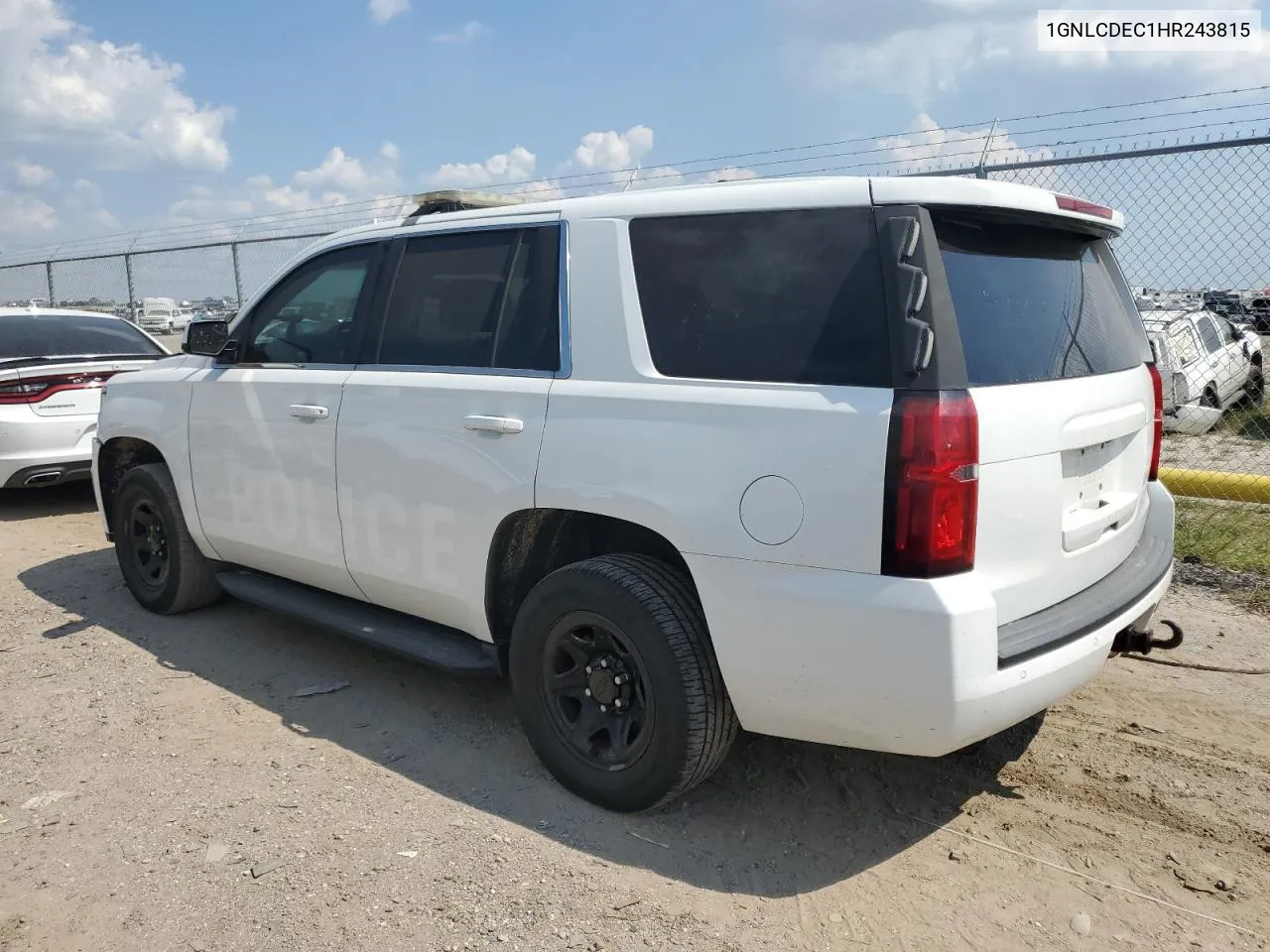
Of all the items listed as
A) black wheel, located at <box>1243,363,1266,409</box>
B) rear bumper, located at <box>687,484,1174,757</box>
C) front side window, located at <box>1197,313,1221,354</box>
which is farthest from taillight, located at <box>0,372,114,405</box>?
black wheel, located at <box>1243,363,1266,409</box>

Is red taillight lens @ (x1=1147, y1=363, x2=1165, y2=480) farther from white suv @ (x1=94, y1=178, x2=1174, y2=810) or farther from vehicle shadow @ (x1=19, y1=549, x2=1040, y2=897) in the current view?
vehicle shadow @ (x1=19, y1=549, x2=1040, y2=897)

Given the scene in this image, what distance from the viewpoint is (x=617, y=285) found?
10.3ft

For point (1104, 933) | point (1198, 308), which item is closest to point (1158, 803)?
point (1104, 933)

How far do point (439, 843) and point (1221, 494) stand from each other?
5170mm

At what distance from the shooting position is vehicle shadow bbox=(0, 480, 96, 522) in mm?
7863

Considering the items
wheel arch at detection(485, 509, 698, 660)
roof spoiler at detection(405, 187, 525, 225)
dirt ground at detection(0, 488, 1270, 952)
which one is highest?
roof spoiler at detection(405, 187, 525, 225)

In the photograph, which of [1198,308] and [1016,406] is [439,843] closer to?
[1016,406]

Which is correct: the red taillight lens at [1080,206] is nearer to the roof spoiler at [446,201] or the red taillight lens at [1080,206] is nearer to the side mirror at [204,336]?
the roof spoiler at [446,201]

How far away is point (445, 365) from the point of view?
3646 millimetres

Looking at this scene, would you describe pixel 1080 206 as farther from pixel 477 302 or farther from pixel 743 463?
pixel 477 302

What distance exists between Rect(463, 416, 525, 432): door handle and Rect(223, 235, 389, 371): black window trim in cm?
87

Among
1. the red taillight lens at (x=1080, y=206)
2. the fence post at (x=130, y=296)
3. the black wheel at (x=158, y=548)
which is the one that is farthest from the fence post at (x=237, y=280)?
the red taillight lens at (x=1080, y=206)

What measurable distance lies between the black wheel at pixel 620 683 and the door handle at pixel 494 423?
51 cm

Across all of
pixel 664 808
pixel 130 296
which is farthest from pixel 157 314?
pixel 664 808
